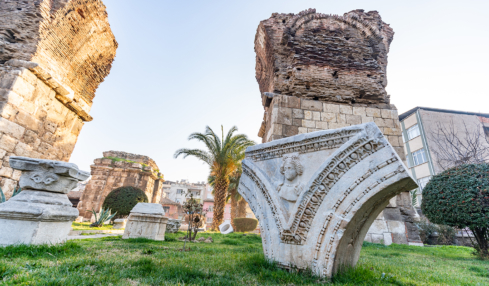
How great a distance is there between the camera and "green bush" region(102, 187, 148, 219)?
37.1 ft

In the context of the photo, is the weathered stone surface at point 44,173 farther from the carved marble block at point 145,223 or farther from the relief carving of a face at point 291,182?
the relief carving of a face at point 291,182

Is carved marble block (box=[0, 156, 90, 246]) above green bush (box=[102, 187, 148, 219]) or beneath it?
beneath

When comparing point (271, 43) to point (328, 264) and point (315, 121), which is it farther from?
point (328, 264)

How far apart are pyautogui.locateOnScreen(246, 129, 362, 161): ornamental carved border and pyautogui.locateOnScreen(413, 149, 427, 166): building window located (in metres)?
22.5

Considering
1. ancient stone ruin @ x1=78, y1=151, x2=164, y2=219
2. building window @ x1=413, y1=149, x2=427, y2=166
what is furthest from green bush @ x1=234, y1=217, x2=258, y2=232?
building window @ x1=413, y1=149, x2=427, y2=166

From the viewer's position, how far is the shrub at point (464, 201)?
474 cm

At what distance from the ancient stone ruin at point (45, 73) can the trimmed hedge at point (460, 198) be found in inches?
414

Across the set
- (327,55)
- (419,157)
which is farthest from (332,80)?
(419,157)

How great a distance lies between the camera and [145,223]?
558 cm

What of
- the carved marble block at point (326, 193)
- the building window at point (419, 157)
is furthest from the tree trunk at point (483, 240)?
the building window at point (419, 157)

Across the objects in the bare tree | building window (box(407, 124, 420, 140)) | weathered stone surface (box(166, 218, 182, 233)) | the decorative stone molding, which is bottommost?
weathered stone surface (box(166, 218, 182, 233))

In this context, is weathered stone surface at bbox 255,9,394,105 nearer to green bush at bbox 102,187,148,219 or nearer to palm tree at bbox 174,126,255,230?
palm tree at bbox 174,126,255,230

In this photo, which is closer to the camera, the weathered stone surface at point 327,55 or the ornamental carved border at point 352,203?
the ornamental carved border at point 352,203

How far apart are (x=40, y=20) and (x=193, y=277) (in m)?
8.55
